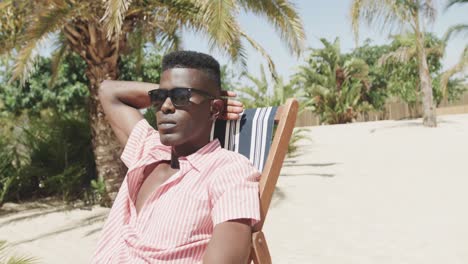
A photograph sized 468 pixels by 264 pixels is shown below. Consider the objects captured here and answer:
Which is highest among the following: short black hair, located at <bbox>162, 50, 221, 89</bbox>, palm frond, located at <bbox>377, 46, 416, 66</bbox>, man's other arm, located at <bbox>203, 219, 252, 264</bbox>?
palm frond, located at <bbox>377, 46, 416, 66</bbox>

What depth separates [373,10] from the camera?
16516 mm

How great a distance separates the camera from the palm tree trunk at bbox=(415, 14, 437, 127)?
1866 centimetres

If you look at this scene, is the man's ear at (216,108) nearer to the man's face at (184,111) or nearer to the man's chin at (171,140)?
the man's face at (184,111)

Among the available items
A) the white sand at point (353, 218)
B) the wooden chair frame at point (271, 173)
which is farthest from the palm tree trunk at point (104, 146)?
the wooden chair frame at point (271, 173)

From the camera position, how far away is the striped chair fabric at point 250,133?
7.74 feet

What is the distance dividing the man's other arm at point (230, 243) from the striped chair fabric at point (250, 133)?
2.22 feet

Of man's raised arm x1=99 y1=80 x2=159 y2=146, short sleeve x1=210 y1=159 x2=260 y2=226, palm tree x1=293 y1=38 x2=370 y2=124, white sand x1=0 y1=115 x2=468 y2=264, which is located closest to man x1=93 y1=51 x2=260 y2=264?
short sleeve x1=210 y1=159 x2=260 y2=226

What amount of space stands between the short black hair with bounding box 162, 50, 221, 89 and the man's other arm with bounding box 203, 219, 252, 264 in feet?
2.10

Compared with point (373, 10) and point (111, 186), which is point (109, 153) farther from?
point (373, 10)

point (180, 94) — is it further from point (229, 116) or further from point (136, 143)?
point (136, 143)

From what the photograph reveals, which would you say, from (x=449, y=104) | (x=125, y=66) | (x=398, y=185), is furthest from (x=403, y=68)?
(x=398, y=185)

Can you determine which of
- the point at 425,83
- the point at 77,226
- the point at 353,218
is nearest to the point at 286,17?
the point at 353,218

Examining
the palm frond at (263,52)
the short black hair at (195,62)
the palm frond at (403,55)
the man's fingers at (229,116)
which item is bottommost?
the man's fingers at (229,116)

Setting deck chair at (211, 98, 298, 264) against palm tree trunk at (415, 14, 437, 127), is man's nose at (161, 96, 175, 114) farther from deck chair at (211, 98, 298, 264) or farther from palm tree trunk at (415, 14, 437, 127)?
palm tree trunk at (415, 14, 437, 127)
